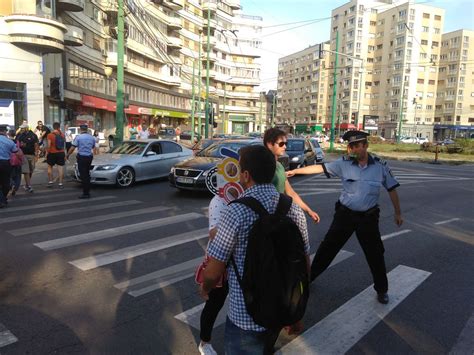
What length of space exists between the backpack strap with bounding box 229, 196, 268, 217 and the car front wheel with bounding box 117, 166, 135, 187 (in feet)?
34.2

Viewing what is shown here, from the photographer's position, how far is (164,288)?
4590 millimetres

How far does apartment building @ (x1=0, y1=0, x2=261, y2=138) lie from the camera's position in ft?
75.2

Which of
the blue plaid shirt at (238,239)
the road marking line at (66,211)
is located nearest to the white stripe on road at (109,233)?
the road marking line at (66,211)

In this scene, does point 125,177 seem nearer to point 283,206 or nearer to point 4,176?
point 4,176

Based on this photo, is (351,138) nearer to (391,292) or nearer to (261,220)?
(391,292)

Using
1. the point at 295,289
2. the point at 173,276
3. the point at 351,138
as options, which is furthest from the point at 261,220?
the point at 173,276

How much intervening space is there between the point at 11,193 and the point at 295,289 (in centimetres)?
1024

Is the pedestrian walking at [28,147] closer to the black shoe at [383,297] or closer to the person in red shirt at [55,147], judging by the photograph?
the person in red shirt at [55,147]

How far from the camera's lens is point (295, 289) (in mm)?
2207

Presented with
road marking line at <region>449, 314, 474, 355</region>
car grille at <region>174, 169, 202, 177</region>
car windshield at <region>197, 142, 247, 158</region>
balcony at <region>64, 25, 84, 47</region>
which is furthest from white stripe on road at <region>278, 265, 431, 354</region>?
balcony at <region>64, 25, 84, 47</region>

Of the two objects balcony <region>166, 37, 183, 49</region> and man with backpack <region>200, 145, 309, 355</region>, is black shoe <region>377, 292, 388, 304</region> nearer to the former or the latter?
man with backpack <region>200, 145, 309, 355</region>

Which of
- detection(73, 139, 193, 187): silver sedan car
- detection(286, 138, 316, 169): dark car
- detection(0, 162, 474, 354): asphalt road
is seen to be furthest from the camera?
detection(286, 138, 316, 169): dark car

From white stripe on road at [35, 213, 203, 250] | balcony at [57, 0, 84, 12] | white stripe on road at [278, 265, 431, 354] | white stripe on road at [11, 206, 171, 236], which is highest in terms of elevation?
balcony at [57, 0, 84, 12]

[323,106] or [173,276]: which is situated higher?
[323,106]
